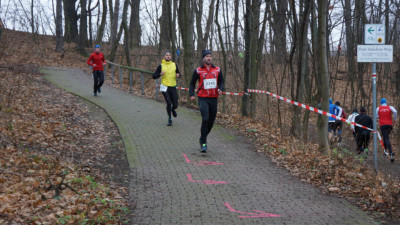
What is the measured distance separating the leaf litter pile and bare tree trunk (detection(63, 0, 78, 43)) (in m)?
25.0

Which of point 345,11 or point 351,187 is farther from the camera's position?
point 345,11

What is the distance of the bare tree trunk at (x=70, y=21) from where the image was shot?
3681 cm

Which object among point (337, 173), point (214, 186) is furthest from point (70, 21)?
point (337, 173)

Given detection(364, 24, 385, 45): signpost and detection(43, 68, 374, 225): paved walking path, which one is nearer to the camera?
detection(43, 68, 374, 225): paved walking path

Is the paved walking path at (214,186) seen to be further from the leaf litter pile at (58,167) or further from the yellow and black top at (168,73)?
the yellow and black top at (168,73)

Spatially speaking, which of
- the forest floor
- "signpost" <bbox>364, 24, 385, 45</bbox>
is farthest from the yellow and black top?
"signpost" <bbox>364, 24, 385, 45</bbox>

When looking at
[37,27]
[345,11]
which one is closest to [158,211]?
[345,11]

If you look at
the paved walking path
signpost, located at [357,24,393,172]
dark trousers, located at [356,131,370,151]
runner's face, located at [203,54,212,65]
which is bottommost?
dark trousers, located at [356,131,370,151]

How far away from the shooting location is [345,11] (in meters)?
20.2

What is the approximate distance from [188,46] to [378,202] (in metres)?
10.6

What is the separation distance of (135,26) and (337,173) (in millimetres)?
26611

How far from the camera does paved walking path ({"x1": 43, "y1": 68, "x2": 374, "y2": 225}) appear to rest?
18.0 ft

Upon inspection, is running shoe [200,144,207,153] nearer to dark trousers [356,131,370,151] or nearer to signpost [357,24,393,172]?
signpost [357,24,393,172]

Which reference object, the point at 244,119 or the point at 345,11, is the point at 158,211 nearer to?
the point at 244,119
